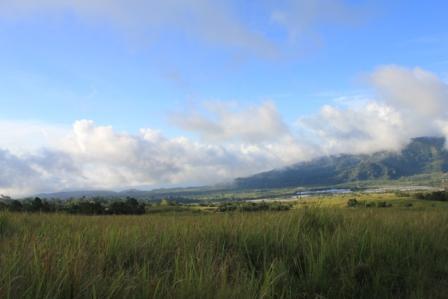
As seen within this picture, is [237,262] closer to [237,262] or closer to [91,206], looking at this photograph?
[237,262]

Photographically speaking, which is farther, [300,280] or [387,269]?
[387,269]

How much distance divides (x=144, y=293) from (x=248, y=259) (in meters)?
2.63

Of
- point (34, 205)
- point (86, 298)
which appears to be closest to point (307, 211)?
point (86, 298)

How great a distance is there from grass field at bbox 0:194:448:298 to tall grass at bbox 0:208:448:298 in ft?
0.05

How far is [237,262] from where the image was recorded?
601 cm

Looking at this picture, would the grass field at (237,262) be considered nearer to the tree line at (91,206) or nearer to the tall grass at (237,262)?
the tall grass at (237,262)

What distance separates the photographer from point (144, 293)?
4176 mm

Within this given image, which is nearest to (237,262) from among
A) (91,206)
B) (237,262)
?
(237,262)

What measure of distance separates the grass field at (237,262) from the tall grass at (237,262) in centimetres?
1

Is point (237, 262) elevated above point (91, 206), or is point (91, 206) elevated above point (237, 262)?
point (91, 206)

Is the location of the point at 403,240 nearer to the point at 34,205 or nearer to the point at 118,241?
the point at 118,241

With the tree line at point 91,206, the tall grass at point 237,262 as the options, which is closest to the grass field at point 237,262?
the tall grass at point 237,262

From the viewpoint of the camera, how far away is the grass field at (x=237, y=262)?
165 inches

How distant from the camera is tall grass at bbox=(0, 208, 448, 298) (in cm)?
420
